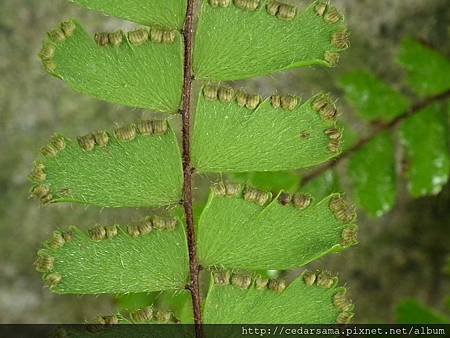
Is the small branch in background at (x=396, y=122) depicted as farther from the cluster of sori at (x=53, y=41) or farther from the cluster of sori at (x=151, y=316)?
the cluster of sori at (x=53, y=41)

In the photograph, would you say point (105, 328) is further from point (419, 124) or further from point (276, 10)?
point (419, 124)

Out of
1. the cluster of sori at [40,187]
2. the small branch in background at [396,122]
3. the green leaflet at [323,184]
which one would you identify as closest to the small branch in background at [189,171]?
the cluster of sori at [40,187]

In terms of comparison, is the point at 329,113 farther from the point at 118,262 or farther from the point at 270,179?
the point at 270,179

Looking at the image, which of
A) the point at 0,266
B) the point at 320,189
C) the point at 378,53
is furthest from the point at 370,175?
the point at 0,266

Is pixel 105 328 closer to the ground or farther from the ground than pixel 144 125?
closer to the ground

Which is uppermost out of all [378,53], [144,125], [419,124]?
[378,53]
